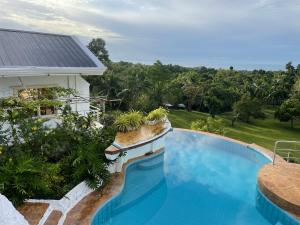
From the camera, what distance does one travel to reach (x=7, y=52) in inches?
438

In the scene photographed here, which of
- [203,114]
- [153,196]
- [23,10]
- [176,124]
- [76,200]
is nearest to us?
[76,200]

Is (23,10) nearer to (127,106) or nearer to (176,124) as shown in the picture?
(127,106)

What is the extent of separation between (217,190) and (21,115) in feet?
22.9

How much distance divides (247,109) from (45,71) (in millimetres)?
34374

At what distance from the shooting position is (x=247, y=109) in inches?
1597

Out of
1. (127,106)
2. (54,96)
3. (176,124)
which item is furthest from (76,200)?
(176,124)

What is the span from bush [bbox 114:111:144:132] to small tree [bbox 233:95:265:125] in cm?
2910

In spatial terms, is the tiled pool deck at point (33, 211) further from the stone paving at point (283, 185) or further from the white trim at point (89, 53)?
the white trim at point (89, 53)

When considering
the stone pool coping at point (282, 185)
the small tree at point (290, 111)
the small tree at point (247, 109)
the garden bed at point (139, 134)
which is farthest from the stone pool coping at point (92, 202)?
the small tree at point (290, 111)

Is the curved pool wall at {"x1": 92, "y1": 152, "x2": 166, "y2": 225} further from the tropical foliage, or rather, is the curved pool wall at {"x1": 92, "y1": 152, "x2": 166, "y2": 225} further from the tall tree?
the tall tree

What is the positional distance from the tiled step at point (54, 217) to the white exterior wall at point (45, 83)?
5134 millimetres

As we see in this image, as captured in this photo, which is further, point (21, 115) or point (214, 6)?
point (214, 6)

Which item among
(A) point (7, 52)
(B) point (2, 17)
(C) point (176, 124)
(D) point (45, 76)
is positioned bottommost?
(C) point (176, 124)

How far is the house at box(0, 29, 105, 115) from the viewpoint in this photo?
34.6ft
